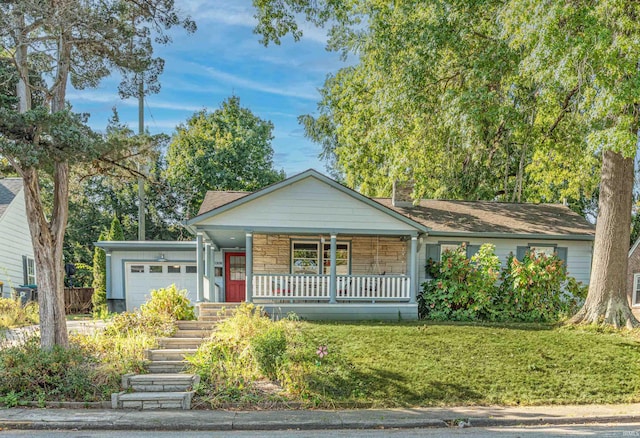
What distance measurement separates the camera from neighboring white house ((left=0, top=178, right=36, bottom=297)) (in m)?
16.8

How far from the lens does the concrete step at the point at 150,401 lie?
6.89 meters

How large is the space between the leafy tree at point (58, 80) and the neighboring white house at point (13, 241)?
10.5 m

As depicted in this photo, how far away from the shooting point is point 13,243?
1775cm

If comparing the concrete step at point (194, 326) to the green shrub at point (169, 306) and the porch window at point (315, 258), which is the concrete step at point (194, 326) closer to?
the green shrub at point (169, 306)

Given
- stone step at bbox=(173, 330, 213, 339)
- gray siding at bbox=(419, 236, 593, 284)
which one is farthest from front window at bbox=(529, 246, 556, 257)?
stone step at bbox=(173, 330, 213, 339)

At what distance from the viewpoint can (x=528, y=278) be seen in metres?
12.3

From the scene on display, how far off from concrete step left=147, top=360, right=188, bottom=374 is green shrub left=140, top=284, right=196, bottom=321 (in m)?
2.57

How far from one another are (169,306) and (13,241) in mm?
11797

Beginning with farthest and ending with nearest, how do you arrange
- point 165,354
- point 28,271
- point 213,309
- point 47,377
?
point 28,271, point 213,309, point 165,354, point 47,377

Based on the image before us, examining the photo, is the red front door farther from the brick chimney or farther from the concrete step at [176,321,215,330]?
the brick chimney

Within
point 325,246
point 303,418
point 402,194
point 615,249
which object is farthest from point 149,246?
point 615,249

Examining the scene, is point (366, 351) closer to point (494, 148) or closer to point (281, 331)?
point (281, 331)

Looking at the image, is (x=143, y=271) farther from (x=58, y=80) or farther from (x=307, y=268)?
(x=58, y=80)

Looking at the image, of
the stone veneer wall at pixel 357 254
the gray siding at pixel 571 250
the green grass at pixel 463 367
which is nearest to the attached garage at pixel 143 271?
the stone veneer wall at pixel 357 254
